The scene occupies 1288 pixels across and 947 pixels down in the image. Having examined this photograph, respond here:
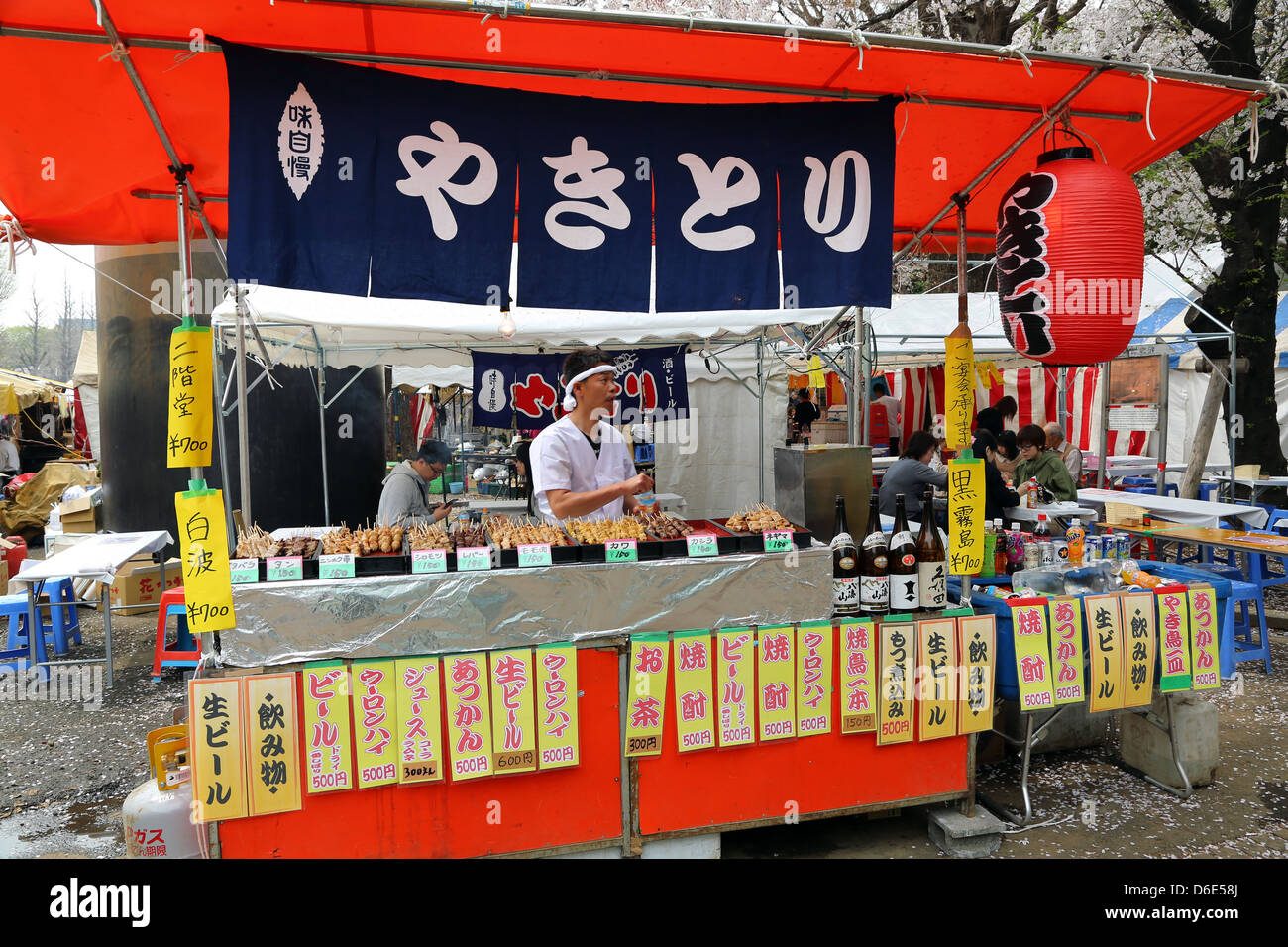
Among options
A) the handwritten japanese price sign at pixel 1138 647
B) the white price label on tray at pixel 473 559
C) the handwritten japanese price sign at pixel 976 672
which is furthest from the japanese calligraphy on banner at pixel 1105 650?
the white price label on tray at pixel 473 559

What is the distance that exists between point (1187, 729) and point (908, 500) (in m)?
2.60

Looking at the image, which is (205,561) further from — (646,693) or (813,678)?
(813,678)

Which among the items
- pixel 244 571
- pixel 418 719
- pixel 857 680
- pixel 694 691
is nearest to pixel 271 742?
pixel 418 719

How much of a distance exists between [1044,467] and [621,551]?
635 cm

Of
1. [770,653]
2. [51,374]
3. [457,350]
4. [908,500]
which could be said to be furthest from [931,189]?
[51,374]

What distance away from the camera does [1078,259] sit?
11.5ft

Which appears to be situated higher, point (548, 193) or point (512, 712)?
point (548, 193)

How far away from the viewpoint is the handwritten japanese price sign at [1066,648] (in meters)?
4.05

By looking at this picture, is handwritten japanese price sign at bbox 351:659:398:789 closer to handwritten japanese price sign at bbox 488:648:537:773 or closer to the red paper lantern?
handwritten japanese price sign at bbox 488:648:537:773

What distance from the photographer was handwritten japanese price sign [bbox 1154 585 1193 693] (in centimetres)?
423

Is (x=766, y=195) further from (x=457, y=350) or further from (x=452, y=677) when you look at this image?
(x=457, y=350)

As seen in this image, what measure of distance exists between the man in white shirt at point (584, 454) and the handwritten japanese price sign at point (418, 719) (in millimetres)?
1189

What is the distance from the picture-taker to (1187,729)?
14.7 feet

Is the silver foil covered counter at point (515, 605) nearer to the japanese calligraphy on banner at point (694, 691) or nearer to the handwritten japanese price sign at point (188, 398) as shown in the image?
the japanese calligraphy on banner at point (694, 691)
